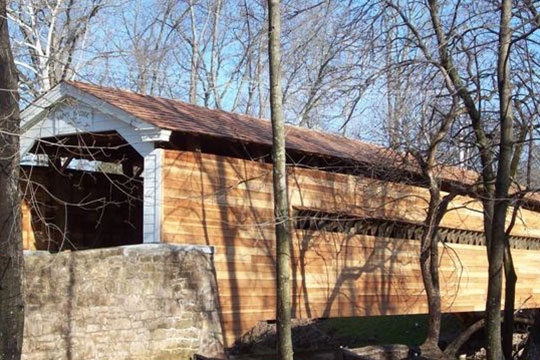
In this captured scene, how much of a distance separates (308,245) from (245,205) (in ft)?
5.13

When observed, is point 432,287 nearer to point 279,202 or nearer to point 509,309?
point 509,309

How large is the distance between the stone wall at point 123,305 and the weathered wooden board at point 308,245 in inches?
17.6

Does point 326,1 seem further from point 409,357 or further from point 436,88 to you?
point 409,357

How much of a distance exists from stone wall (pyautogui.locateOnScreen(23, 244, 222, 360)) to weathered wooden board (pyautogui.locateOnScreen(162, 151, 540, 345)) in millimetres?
447

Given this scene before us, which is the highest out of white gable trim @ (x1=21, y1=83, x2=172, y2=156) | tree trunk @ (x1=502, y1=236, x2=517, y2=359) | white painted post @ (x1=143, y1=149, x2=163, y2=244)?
white gable trim @ (x1=21, y1=83, x2=172, y2=156)

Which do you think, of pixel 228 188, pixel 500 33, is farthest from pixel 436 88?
pixel 228 188

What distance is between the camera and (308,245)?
42.1 ft

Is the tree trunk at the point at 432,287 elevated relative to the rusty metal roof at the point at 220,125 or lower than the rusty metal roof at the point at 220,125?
lower

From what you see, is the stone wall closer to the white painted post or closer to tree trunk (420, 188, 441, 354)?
the white painted post

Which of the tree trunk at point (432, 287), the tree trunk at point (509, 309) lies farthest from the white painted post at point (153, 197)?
the tree trunk at point (509, 309)

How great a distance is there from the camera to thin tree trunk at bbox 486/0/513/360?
9.25m

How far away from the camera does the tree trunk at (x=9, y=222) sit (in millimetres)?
7797

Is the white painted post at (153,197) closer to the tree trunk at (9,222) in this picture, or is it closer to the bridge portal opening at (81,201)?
the bridge portal opening at (81,201)

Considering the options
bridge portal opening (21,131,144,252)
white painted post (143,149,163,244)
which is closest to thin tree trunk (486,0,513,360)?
white painted post (143,149,163,244)
